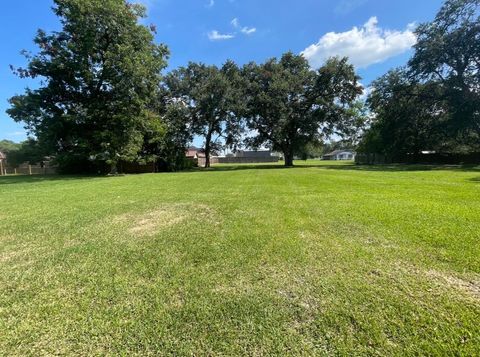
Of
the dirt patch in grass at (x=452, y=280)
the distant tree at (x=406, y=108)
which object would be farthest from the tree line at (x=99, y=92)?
the dirt patch in grass at (x=452, y=280)

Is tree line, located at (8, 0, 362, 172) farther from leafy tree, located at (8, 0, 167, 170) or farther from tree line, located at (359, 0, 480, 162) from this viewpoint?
tree line, located at (359, 0, 480, 162)

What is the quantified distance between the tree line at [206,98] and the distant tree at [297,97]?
0.39 feet

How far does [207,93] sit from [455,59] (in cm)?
2410

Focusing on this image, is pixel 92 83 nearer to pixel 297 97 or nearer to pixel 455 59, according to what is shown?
pixel 297 97

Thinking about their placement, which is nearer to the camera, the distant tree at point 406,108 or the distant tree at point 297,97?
the distant tree at point 406,108

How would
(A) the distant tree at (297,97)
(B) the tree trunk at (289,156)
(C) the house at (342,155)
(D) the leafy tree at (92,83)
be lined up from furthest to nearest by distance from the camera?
1. (C) the house at (342,155)
2. (B) the tree trunk at (289,156)
3. (A) the distant tree at (297,97)
4. (D) the leafy tree at (92,83)

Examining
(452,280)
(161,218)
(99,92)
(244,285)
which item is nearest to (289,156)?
(99,92)

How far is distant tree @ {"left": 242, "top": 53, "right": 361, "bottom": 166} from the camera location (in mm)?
29703

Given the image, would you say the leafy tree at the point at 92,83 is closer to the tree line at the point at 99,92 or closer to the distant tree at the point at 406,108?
the tree line at the point at 99,92

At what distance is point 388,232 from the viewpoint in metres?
4.39

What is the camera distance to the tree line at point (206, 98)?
18344 mm

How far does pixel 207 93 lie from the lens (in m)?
29.5

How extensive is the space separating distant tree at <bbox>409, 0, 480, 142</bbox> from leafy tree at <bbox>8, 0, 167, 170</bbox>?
24.4m

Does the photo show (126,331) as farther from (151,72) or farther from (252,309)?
(151,72)
